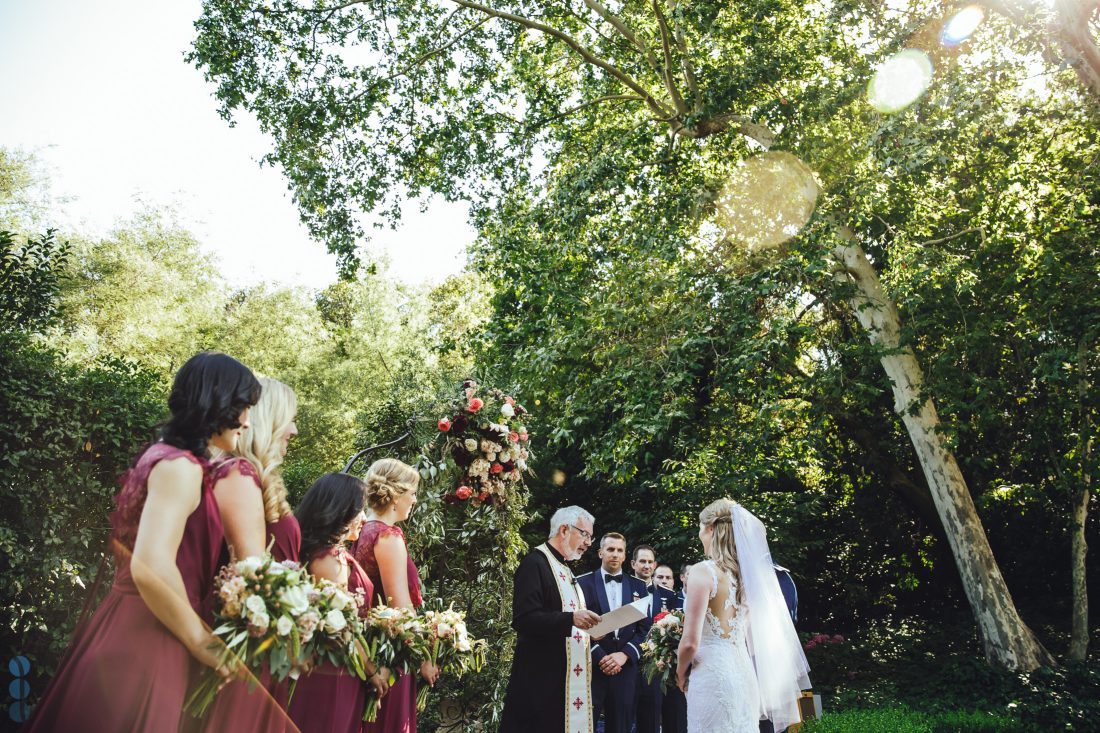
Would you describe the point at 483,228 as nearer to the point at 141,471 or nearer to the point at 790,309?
the point at 790,309

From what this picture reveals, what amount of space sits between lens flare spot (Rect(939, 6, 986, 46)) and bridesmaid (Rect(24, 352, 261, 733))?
38.8 feet

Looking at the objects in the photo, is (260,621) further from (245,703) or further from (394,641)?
(394,641)

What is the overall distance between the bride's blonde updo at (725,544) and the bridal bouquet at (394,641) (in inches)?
73.9

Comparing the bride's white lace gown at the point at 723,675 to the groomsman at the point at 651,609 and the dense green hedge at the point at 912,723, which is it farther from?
the dense green hedge at the point at 912,723

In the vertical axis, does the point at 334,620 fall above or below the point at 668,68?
below

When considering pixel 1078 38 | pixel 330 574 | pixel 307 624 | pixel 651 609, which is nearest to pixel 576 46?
pixel 1078 38

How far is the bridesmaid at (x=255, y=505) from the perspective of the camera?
8.07ft

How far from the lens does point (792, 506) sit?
14.1 m

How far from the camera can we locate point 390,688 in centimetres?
389

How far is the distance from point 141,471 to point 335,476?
4.58 feet

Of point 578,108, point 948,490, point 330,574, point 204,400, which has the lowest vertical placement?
point 330,574

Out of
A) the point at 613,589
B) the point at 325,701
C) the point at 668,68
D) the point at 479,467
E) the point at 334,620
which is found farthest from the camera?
the point at 668,68

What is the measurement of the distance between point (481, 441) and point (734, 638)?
238cm

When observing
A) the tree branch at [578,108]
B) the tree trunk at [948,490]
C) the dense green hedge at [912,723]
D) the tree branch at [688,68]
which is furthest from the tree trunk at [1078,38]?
the dense green hedge at [912,723]
